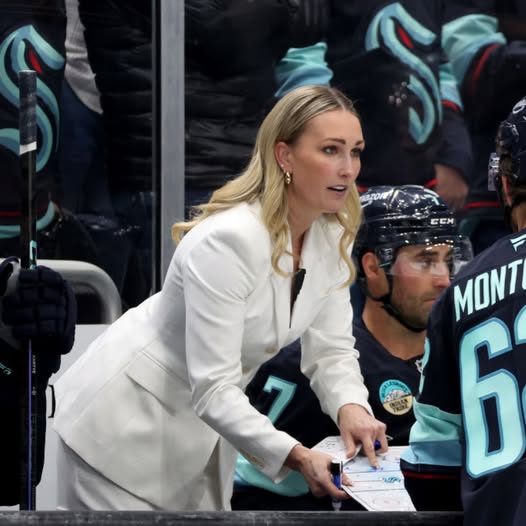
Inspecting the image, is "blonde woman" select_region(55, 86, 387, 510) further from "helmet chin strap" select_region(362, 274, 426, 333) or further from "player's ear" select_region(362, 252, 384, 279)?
"player's ear" select_region(362, 252, 384, 279)

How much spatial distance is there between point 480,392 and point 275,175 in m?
0.82

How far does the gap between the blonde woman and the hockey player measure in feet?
1.73

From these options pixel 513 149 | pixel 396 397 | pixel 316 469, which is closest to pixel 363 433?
pixel 316 469

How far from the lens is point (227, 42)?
11.8 feet

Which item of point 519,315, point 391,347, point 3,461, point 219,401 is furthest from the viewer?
point 391,347

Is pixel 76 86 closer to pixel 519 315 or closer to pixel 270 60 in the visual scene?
pixel 270 60

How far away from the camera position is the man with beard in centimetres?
284

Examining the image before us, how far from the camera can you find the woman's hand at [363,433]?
2312mm

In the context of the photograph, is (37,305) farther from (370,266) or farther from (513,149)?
(370,266)

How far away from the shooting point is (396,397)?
2.94 meters

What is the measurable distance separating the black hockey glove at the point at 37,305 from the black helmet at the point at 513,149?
0.95 meters

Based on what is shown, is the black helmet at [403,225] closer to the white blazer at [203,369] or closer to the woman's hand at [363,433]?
the white blazer at [203,369]

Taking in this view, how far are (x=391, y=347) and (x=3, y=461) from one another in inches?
41.4

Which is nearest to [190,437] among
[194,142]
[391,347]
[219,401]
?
[219,401]
